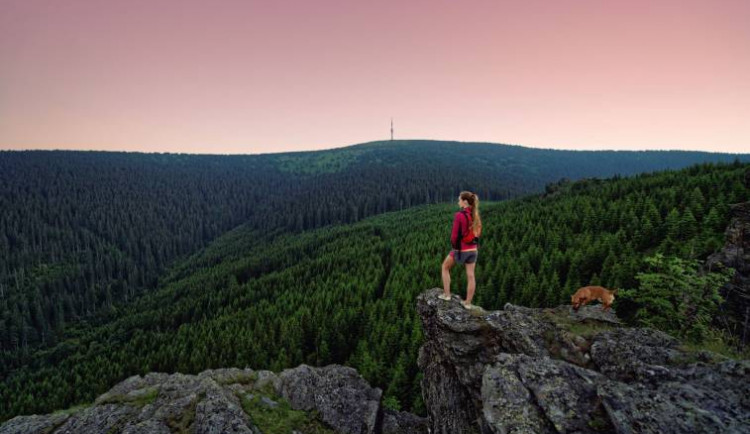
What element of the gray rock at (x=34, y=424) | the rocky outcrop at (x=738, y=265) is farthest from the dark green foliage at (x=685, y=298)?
the gray rock at (x=34, y=424)

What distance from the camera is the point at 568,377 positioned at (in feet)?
38.0

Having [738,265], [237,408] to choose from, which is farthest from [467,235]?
[237,408]

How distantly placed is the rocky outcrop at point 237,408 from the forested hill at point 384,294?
15.0 metres

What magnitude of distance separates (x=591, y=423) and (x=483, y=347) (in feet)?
22.2

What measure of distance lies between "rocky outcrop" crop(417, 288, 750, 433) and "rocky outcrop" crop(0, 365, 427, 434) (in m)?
11.1

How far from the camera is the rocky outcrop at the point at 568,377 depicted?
29.8 feet

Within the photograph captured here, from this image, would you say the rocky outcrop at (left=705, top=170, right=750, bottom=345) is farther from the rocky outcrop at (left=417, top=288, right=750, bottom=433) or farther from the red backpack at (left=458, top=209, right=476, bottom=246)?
the red backpack at (left=458, top=209, right=476, bottom=246)

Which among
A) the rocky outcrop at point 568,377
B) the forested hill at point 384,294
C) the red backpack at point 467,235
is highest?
the red backpack at point 467,235

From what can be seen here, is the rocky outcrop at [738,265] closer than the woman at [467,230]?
No

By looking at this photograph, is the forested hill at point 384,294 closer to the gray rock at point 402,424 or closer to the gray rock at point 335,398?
the gray rock at point 402,424

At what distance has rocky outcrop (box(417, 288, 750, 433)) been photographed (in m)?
9.09

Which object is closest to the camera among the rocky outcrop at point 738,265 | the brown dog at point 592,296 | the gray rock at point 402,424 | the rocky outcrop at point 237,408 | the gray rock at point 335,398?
the brown dog at point 592,296

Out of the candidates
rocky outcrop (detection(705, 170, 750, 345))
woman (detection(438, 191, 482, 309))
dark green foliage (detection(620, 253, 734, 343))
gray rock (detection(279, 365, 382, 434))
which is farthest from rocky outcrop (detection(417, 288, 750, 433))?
gray rock (detection(279, 365, 382, 434))

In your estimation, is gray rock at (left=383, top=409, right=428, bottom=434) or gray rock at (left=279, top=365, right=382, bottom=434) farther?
gray rock at (left=383, top=409, right=428, bottom=434)
